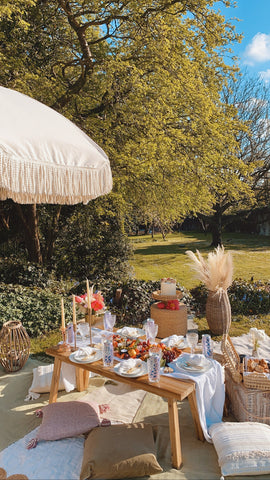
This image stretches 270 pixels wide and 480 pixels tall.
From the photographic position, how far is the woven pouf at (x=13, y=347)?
439 centimetres

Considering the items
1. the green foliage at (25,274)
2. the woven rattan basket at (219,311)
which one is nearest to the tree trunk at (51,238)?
the green foliage at (25,274)

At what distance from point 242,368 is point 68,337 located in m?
1.81

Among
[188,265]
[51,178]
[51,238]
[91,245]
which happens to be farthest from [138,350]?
[51,238]

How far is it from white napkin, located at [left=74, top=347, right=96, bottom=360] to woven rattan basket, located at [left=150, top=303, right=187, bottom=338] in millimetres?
2343

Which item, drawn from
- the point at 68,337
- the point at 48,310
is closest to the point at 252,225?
the point at 48,310

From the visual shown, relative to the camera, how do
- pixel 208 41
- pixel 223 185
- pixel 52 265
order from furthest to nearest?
pixel 52 265, pixel 223 185, pixel 208 41

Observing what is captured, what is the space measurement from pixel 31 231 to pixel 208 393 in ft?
21.8

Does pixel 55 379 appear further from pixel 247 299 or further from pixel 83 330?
pixel 247 299

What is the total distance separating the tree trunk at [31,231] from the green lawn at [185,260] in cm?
300

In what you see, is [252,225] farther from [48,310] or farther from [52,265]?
[48,310]

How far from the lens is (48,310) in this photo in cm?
602

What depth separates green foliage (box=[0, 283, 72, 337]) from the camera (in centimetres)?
567

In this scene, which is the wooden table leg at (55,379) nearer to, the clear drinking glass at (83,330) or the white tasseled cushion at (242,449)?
the clear drinking glass at (83,330)

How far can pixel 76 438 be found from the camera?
3062 mm
